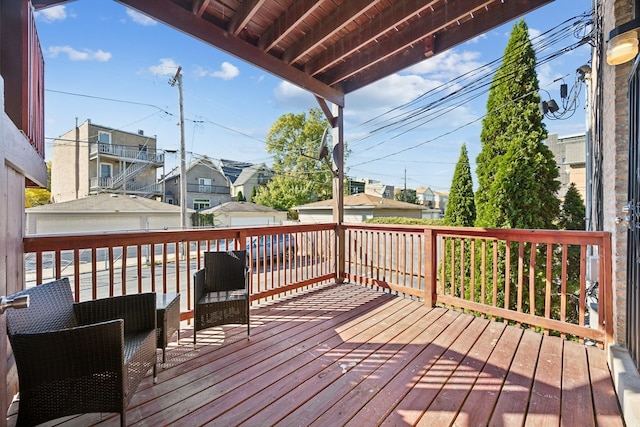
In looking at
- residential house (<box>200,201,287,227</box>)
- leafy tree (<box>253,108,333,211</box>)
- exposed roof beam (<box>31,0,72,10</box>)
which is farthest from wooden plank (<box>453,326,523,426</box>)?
leafy tree (<box>253,108,333,211</box>)

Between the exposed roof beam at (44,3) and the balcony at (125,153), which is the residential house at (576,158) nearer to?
the exposed roof beam at (44,3)

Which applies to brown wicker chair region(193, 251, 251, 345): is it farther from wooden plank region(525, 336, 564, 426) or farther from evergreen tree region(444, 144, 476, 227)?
evergreen tree region(444, 144, 476, 227)

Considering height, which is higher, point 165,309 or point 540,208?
point 540,208

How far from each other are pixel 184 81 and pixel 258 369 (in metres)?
11.1

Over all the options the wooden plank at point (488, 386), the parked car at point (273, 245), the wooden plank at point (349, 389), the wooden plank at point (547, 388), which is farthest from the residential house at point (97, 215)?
the wooden plank at point (547, 388)

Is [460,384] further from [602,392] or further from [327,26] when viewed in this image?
[327,26]

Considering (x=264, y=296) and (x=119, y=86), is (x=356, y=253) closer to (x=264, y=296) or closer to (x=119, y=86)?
(x=264, y=296)

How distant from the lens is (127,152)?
13.5 m

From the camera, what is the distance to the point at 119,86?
1035 centimetres

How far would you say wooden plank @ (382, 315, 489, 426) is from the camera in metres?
1.60

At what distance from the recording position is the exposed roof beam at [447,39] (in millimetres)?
2717

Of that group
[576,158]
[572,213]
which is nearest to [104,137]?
[572,213]

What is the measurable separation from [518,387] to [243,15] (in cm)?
386

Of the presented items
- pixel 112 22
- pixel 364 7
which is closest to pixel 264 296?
pixel 364 7
